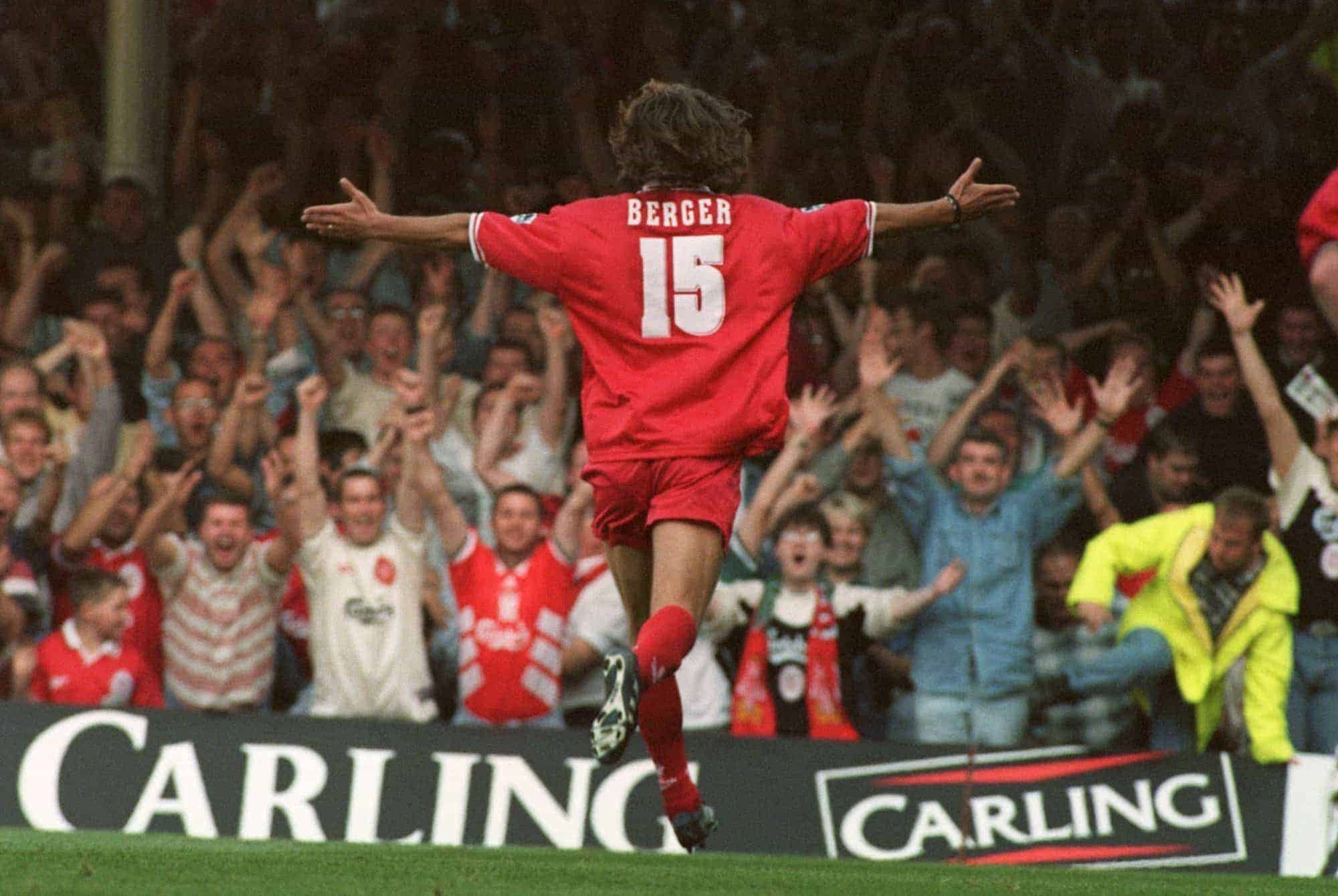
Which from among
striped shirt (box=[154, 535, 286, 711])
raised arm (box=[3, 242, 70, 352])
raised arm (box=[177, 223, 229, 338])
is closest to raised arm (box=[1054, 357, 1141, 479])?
striped shirt (box=[154, 535, 286, 711])

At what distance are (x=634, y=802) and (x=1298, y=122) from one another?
5918 mm

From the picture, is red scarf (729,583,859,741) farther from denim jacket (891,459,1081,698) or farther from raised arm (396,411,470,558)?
raised arm (396,411,470,558)

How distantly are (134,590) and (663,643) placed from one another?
482 centimetres

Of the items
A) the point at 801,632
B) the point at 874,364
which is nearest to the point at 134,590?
the point at 801,632

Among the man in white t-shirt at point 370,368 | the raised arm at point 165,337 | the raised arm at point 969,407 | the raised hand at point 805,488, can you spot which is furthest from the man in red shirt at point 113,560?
the raised arm at point 969,407

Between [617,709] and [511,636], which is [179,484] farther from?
[617,709]

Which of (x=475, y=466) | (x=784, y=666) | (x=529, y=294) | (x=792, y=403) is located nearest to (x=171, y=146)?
(x=529, y=294)

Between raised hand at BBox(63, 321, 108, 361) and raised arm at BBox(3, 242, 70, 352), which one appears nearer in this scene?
raised hand at BBox(63, 321, 108, 361)

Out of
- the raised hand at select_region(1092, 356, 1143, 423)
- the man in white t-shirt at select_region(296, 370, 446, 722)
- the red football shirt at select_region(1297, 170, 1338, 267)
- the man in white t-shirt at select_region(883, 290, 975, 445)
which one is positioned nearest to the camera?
the red football shirt at select_region(1297, 170, 1338, 267)

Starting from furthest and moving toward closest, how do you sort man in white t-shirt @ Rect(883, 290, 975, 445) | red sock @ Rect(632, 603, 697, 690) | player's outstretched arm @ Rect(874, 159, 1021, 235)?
man in white t-shirt @ Rect(883, 290, 975, 445), player's outstretched arm @ Rect(874, 159, 1021, 235), red sock @ Rect(632, 603, 697, 690)

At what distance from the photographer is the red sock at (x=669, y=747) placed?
580 centimetres

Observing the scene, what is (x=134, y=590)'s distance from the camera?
9.50 m

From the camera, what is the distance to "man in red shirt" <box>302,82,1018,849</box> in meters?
5.66

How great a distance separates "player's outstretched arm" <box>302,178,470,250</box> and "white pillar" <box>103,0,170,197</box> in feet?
21.8
